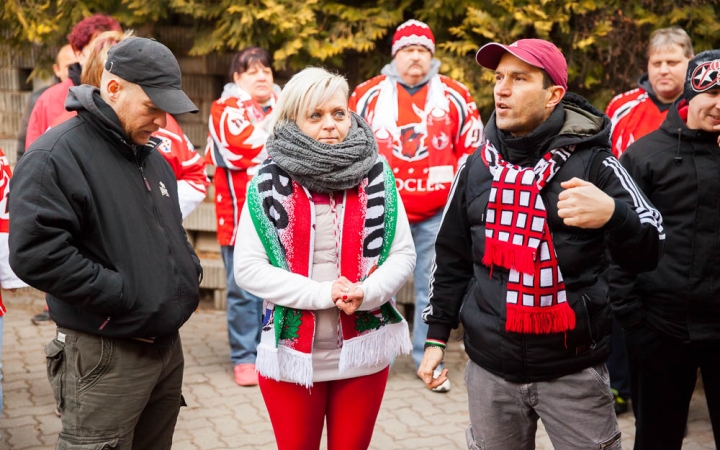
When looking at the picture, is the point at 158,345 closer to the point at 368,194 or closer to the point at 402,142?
the point at 368,194

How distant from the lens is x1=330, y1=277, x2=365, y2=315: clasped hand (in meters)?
3.25

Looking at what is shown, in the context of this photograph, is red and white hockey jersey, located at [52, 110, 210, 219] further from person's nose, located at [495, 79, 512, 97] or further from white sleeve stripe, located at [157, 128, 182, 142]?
person's nose, located at [495, 79, 512, 97]

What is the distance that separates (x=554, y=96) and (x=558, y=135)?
0.61ft

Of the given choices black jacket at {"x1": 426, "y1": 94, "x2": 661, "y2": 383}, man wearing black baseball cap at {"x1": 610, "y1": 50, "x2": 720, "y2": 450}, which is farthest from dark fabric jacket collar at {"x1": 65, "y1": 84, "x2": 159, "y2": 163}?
man wearing black baseball cap at {"x1": 610, "y1": 50, "x2": 720, "y2": 450}

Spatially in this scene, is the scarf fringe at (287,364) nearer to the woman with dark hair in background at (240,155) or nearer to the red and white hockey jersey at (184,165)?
the red and white hockey jersey at (184,165)

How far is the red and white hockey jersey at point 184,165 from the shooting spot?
189 inches

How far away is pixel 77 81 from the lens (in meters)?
5.05

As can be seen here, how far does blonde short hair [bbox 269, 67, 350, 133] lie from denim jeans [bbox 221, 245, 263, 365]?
8.71 feet

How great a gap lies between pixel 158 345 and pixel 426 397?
2822 millimetres

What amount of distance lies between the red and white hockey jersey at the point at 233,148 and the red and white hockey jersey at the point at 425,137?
803 millimetres

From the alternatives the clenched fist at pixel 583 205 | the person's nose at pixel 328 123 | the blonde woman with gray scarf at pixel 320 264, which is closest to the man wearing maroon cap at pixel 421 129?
the blonde woman with gray scarf at pixel 320 264

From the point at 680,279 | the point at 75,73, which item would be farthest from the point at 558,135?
the point at 75,73

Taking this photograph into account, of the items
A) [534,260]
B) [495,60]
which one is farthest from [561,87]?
[534,260]

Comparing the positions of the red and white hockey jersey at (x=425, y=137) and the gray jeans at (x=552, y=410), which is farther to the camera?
the red and white hockey jersey at (x=425, y=137)
